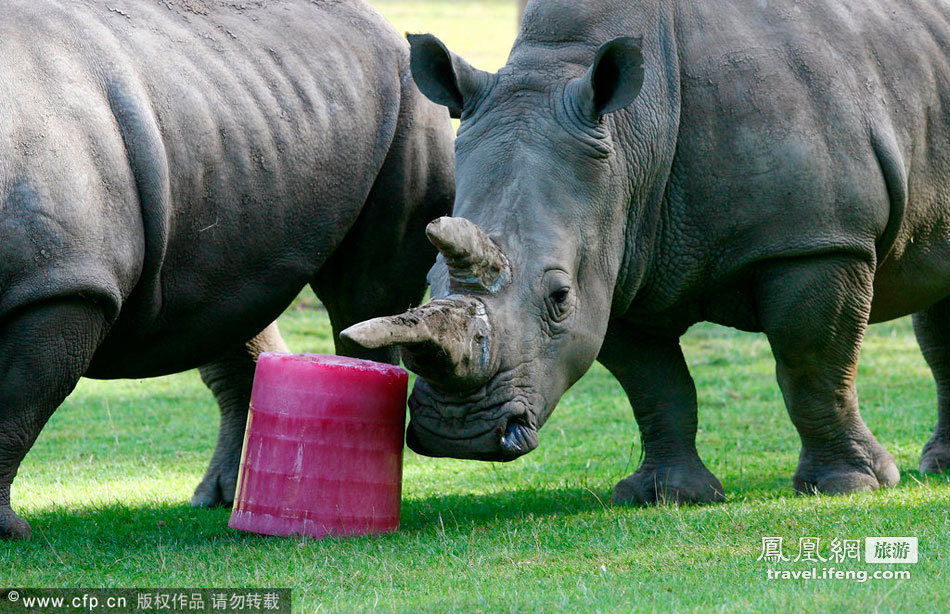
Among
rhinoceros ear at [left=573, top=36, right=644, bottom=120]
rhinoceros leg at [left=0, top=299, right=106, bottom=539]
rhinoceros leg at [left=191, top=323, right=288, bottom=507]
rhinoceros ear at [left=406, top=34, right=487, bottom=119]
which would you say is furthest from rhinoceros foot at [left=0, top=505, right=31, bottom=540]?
rhinoceros ear at [left=573, top=36, right=644, bottom=120]

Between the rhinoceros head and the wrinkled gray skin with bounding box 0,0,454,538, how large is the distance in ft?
2.75

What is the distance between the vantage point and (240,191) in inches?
239

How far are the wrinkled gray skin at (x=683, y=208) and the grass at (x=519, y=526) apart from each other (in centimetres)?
46

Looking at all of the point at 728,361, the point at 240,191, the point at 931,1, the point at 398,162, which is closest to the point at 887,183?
the point at 931,1

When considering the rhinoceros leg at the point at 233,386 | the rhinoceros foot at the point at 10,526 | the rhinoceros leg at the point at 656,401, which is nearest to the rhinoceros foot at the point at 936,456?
the rhinoceros leg at the point at 656,401

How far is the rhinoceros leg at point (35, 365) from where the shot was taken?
5180 mm

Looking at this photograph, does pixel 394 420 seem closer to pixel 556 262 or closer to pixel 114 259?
pixel 556 262

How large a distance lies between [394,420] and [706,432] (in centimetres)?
384

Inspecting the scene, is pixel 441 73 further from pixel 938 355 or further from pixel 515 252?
pixel 938 355

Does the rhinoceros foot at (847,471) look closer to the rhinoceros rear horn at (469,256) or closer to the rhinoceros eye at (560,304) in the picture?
the rhinoceros eye at (560,304)

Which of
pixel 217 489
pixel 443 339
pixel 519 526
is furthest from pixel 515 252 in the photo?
pixel 217 489

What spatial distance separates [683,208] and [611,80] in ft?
2.32

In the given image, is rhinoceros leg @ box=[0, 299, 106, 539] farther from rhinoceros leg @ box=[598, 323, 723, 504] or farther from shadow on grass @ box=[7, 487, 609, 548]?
rhinoceros leg @ box=[598, 323, 723, 504]

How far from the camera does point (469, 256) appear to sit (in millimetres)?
4902
